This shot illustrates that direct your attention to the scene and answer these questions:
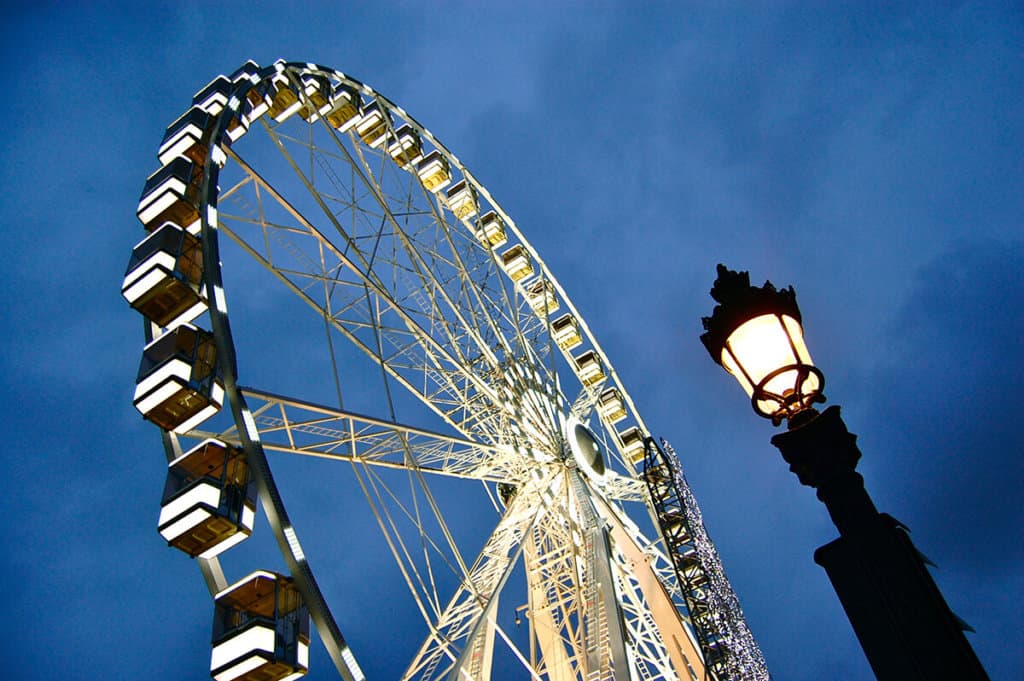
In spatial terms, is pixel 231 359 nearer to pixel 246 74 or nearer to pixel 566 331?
pixel 246 74

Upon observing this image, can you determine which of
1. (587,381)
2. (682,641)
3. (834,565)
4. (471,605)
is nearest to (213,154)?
(471,605)

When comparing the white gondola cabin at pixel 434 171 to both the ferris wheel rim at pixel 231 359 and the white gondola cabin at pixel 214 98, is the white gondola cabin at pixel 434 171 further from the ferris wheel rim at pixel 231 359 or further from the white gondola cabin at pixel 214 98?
the white gondola cabin at pixel 214 98

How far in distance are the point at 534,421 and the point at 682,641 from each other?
5.24 m

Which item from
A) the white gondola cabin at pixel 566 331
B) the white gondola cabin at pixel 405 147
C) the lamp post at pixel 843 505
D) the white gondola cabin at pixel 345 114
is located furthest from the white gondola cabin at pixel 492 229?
the lamp post at pixel 843 505

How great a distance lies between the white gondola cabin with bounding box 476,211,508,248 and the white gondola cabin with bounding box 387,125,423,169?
8.15 feet

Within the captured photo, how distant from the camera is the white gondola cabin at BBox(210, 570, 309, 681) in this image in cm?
701

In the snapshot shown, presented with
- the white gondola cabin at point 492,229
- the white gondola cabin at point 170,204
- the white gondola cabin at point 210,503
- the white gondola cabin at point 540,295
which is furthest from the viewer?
the white gondola cabin at point 540,295

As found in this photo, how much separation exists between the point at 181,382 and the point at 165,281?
1620 millimetres

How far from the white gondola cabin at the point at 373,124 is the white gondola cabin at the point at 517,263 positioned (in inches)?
194

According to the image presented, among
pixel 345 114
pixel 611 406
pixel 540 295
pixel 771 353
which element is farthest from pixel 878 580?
pixel 611 406

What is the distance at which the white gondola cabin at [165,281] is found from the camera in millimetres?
A: 9508

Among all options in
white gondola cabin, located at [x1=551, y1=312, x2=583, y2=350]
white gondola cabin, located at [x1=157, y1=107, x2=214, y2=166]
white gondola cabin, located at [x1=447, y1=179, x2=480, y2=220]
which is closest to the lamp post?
white gondola cabin, located at [x1=157, y1=107, x2=214, y2=166]

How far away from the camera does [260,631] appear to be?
7020 mm

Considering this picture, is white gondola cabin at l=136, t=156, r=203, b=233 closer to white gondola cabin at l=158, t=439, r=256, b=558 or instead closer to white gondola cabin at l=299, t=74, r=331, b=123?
white gondola cabin at l=158, t=439, r=256, b=558
